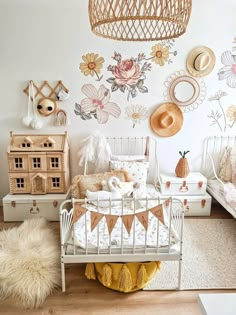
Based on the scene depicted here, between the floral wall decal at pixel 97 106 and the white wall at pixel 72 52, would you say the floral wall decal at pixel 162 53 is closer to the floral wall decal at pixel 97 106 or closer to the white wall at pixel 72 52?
the white wall at pixel 72 52

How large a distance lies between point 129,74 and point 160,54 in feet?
1.39

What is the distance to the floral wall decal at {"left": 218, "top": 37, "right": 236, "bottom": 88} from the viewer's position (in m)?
3.38

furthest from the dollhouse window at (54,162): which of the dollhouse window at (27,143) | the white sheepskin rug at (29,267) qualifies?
the white sheepskin rug at (29,267)

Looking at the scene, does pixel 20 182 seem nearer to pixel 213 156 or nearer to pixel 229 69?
pixel 213 156

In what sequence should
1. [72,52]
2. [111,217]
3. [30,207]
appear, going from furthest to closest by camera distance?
[72,52], [30,207], [111,217]

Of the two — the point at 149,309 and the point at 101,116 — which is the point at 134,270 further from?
the point at 101,116

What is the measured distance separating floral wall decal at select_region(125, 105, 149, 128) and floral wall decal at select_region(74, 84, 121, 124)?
0.12 m

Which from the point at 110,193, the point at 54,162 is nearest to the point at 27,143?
the point at 54,162

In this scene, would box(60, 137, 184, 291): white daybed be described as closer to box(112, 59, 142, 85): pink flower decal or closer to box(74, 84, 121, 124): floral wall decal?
box(74, 84, 121, 124): floral wall decal

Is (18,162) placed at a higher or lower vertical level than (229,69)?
lower

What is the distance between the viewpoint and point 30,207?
3174 millimetres

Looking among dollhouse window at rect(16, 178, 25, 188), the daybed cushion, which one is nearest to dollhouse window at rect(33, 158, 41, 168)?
dollhouse window at rect(16, 178, 25, 188)

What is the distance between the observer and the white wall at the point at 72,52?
3197 mm

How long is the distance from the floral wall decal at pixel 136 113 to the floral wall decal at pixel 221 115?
2.65 feet
